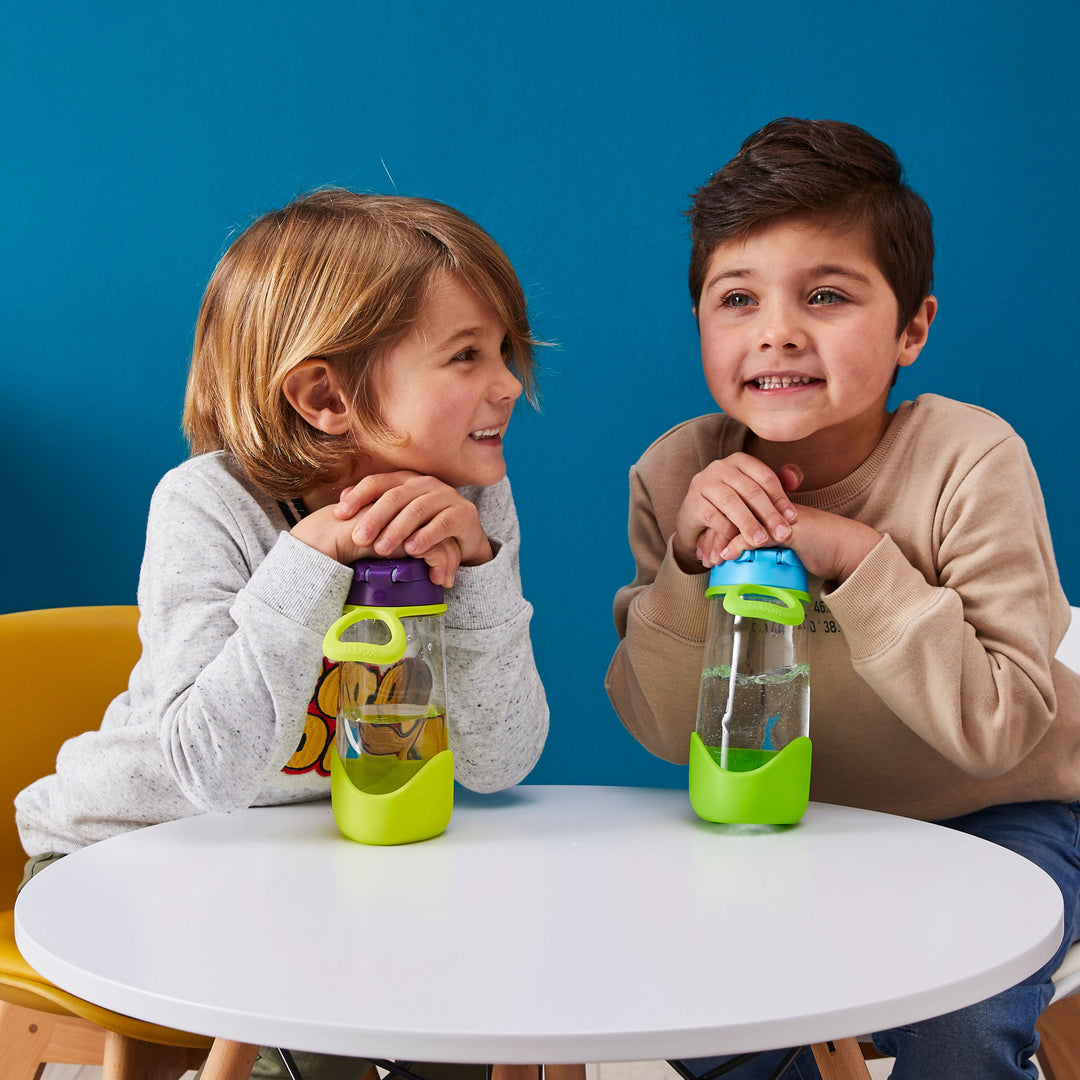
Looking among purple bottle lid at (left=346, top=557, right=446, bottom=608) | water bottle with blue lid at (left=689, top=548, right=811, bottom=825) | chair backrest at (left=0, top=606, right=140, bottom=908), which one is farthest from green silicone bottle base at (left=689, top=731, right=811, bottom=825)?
chair backrest at (left=0, top=606, right=140, bottom=908)

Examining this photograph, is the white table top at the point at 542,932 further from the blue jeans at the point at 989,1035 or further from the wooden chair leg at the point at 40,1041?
the wooden chair leg at the point at 40,1041

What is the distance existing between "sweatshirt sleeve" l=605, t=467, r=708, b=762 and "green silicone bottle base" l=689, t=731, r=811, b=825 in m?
0.19

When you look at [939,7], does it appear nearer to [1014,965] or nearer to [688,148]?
[688,148]

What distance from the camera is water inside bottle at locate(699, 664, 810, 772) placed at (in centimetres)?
83

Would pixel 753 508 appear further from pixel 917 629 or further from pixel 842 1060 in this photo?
pixel 842 1060

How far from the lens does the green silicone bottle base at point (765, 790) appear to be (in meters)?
0.78

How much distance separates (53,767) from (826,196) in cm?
93

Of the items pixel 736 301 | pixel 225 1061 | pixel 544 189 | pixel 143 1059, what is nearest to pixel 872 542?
pixel 736 301

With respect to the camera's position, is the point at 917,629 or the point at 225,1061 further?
the point at 917,629

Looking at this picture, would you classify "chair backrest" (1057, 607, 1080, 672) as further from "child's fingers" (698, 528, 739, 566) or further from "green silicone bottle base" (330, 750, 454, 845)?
"green silicone bottle base" (330, 750, 454, 845)

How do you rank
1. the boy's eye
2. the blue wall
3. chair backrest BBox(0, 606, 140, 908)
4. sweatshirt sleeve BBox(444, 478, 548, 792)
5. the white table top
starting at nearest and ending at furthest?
the white table top → sweatshirt sleeve BBox(444, 478, 548, 792) → the boy's eye → chair backrest BBox(0, 606, 140, 908) → the blue wall

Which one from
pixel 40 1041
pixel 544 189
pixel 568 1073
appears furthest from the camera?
pixel 544 189

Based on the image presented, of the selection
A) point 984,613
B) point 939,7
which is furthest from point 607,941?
point 939,7

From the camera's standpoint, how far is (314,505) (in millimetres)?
1015
